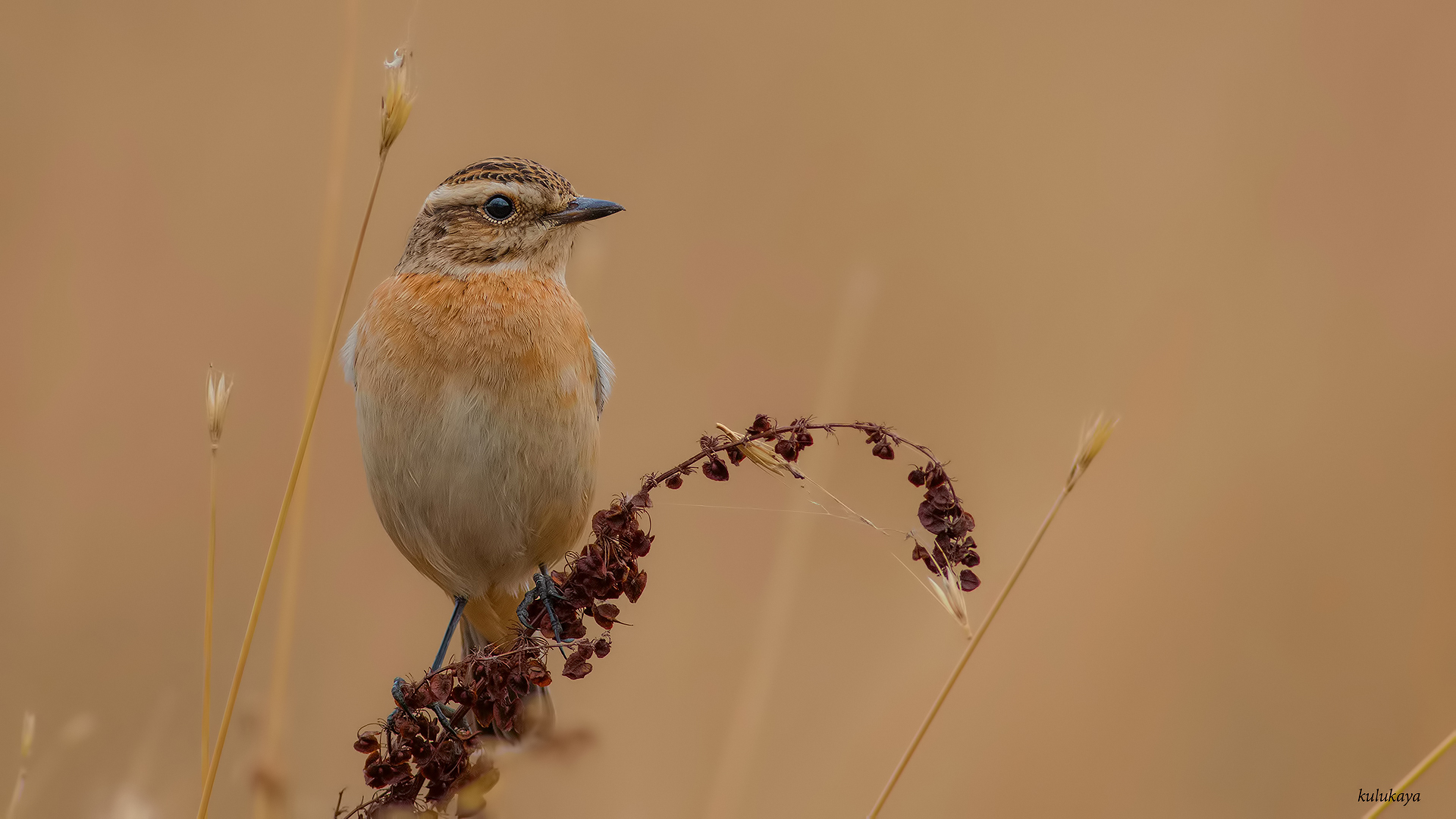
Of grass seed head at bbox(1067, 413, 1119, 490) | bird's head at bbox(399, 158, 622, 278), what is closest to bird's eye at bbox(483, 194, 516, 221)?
bird's head at bbox(399, 158, 622, 278)

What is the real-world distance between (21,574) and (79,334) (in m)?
1.31

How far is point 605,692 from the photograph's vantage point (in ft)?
19.2


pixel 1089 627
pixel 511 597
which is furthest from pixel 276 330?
pixel 1089 627

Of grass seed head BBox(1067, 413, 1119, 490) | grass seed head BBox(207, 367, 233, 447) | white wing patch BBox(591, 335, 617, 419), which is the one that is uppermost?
white wing patch BBox(591, 335, 617, 419)

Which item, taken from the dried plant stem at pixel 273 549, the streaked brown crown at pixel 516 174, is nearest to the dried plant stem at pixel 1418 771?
the dried plant stem at pixel 273 549

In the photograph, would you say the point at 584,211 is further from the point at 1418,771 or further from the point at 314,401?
the point at 1418,771

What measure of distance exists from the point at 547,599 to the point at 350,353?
1.50m

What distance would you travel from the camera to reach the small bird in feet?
12.5

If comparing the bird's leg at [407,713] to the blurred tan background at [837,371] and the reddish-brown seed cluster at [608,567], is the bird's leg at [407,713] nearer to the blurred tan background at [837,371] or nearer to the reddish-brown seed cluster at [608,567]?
the reddish-brown seed cluster at [608,567]

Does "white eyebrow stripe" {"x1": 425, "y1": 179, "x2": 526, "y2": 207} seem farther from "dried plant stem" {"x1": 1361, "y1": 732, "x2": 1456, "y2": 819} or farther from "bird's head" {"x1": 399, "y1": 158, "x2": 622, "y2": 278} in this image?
"dried plant stem" {"x1": 1361, "y1": 732, "x2": 1456, "y2": 819}

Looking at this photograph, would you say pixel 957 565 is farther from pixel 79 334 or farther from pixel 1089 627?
pixel 79 334

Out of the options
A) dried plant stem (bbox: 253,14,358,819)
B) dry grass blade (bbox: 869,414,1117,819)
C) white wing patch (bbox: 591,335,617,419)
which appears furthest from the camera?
white wing patch (bbox: 591,335,617,419)

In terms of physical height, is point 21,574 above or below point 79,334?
below

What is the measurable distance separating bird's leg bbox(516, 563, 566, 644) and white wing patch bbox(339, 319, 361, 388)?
970 millimetres
